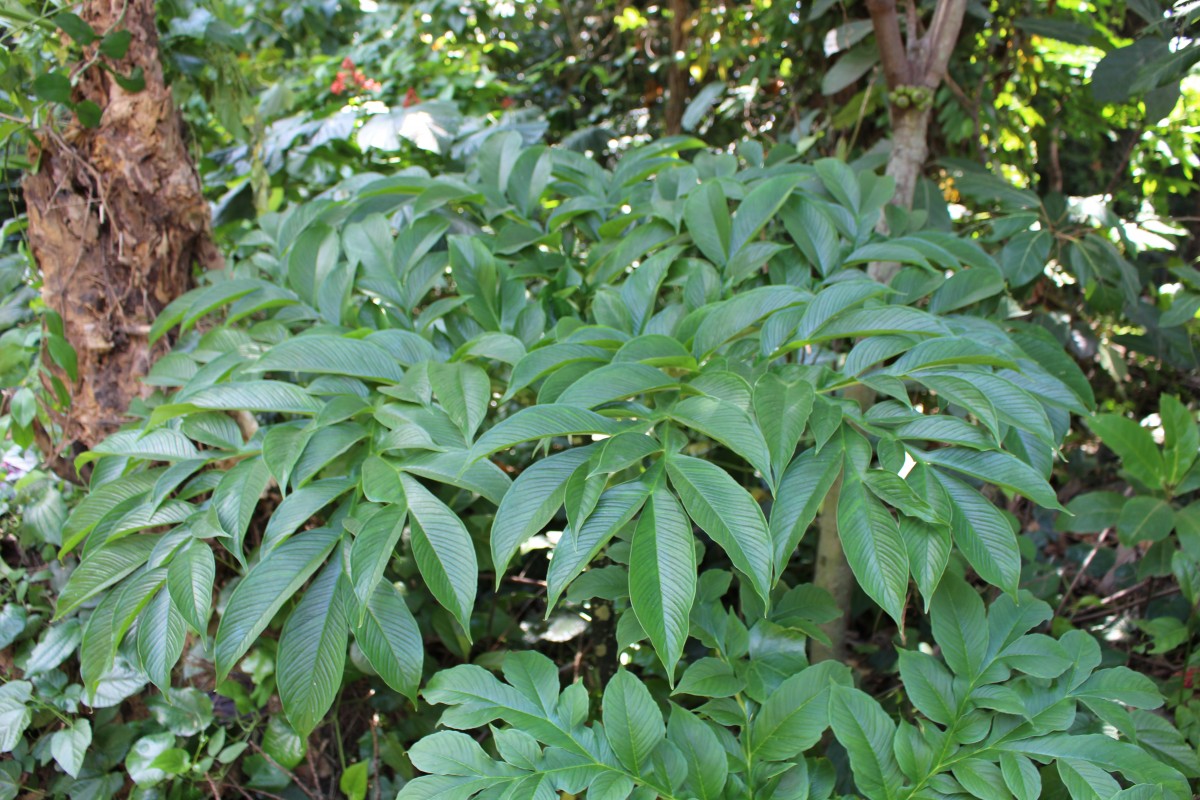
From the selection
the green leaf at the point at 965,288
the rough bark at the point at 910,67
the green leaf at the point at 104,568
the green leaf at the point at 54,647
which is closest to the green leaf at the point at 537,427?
the green leaf at the point at 104,568

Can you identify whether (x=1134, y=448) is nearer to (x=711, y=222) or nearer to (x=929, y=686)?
(x=929, y=686)

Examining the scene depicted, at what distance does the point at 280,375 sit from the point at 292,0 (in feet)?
8.44

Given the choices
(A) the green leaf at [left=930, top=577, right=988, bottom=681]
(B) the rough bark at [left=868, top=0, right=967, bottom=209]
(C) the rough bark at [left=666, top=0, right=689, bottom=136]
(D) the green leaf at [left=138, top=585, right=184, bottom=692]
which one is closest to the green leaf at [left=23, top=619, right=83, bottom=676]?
(D) the green leaf at [left=138, top=585, right=184, bottom=692]

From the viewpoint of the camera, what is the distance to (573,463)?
0.80 meters

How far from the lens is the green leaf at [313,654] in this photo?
2.62ft

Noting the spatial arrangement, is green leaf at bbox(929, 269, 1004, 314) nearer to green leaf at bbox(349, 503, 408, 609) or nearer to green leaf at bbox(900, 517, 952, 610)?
green leaf at bbox(900, 517, 952, 610)

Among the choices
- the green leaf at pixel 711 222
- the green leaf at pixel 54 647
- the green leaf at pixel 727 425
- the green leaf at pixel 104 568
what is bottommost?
the green leaf at pixel 54 647

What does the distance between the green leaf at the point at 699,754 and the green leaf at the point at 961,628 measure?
284 millimetres

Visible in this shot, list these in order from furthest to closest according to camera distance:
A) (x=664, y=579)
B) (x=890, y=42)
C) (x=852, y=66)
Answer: (x=852, y=66) < (x=890, y=42) < (x=664, y=579)

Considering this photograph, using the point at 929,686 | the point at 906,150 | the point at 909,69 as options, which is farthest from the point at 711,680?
the point at 909,69

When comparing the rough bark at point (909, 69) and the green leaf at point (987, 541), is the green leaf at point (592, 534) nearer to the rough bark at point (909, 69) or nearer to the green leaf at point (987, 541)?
the green leaf at point (987, 541)

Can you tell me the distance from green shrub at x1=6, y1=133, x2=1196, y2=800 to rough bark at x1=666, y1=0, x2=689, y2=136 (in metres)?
2.24

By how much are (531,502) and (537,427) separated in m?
0.07

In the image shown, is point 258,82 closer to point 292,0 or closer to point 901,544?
point 292,0
